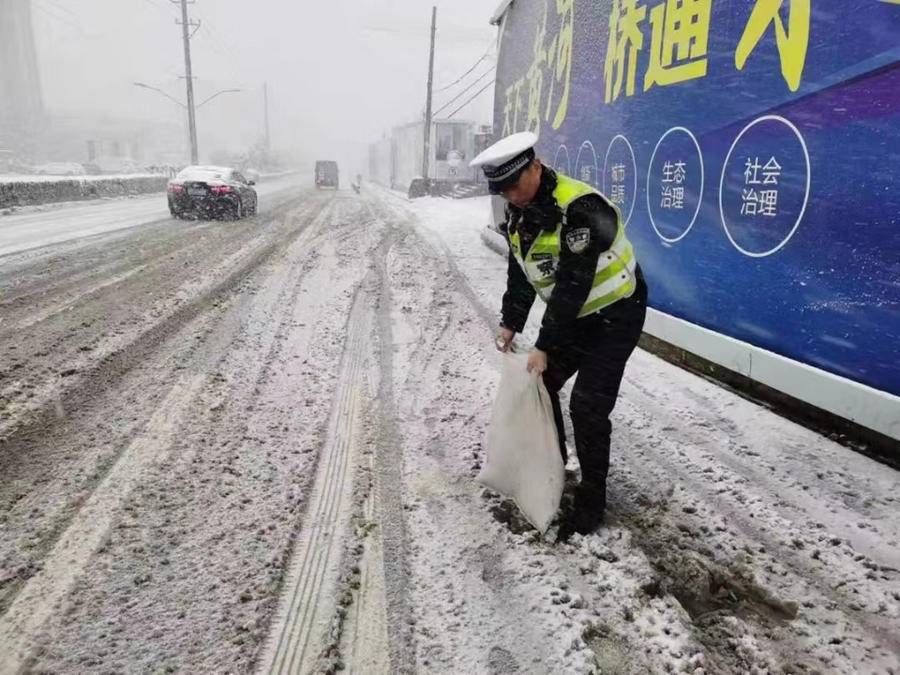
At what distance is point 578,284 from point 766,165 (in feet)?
8.10

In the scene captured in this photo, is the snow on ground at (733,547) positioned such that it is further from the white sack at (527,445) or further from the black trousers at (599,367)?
the black trousers at (599,367)

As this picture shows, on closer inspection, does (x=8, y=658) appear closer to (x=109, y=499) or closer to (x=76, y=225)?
(x=109, y=499)

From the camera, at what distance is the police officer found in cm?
221

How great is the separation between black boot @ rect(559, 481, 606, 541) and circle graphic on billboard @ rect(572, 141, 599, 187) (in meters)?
4.78

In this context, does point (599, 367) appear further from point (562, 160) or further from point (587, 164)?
point (562, 160)

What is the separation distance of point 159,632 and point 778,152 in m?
4.21

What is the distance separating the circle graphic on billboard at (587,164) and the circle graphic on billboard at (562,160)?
40cm

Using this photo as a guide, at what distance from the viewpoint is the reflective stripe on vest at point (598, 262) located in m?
2.29

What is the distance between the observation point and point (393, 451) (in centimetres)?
315

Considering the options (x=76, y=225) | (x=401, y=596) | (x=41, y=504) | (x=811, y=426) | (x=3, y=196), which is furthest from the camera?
(x=3, y=196)

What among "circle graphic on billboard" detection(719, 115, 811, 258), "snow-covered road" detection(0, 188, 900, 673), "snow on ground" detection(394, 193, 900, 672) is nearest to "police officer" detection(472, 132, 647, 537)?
"snow on ground" detection(394, 193, 900, 672)

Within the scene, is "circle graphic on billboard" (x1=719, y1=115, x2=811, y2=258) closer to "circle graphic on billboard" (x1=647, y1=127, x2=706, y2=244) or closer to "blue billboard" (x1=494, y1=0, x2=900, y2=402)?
"blue billboard" (x1=494, y1=0, x2=900, y2=402)

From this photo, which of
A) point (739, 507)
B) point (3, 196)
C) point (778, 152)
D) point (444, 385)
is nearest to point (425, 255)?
point (444, 385)

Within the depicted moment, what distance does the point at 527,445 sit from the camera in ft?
8.30
